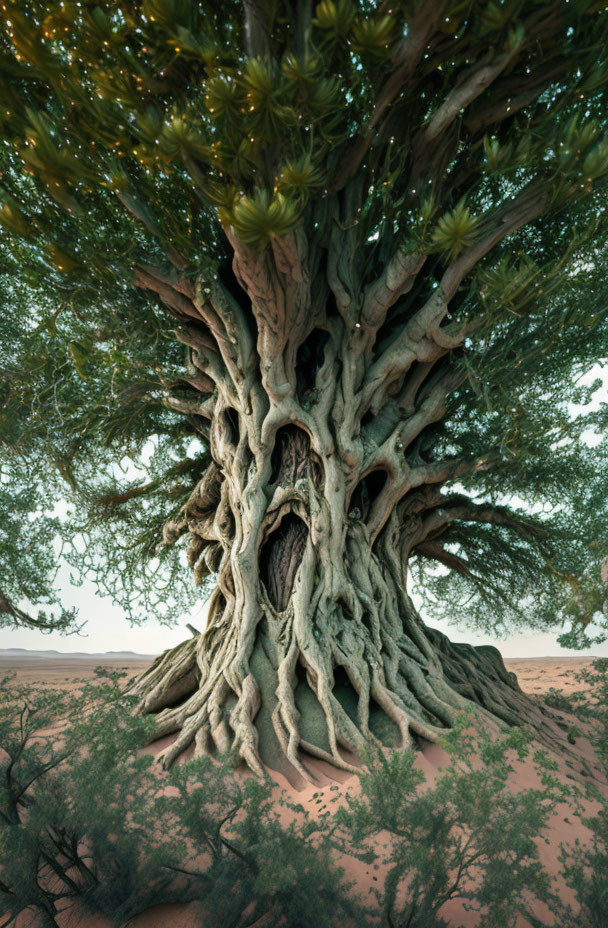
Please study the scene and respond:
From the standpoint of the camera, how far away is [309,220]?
6363 mm

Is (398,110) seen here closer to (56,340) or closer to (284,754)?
(56,340)

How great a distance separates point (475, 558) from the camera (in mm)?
12039

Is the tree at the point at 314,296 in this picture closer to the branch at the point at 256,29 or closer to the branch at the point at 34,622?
the branch at the point at 256,29

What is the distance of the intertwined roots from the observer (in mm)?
5625

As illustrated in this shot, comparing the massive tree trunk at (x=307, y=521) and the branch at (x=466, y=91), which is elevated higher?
the branch at (x=466, y=91)

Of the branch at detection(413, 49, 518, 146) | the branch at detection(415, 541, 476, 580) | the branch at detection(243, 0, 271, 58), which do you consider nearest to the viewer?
the branch at detection(243, 0, 271, 58)

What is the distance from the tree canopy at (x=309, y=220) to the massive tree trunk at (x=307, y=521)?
0.18 metres

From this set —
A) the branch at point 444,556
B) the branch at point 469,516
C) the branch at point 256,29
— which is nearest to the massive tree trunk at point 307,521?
the branch at point 469,516

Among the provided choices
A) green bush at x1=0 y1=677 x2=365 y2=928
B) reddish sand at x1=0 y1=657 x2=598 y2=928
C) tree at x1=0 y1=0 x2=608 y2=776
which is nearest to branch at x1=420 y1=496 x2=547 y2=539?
tree at x1=0 y1=0 x2=608 y2=776

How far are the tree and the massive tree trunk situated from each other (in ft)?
0.13

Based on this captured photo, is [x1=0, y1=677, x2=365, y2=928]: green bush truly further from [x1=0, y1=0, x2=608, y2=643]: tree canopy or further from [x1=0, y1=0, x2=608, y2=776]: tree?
→ [x1=0, y1=0, x2=608, y2=643]: tree canopy

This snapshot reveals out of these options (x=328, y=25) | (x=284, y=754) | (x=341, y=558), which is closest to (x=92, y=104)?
(x=328, y=25)

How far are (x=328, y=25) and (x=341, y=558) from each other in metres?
5.34

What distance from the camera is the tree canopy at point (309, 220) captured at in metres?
4.62
